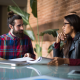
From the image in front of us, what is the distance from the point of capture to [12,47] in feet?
7.62

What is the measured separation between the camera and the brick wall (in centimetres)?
312

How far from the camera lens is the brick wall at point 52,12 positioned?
10.2 ft

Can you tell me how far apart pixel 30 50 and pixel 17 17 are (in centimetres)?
60

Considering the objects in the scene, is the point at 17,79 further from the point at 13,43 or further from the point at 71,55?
the point at 13,43

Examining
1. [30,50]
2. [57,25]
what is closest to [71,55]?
[30,50]

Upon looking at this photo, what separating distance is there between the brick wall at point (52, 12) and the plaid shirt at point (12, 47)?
4.32 ft

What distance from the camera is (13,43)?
233cm

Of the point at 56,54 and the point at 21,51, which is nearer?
the point at 56,54

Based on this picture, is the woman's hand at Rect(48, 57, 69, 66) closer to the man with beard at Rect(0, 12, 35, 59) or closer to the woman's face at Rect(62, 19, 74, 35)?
the woman's face at Rect(62, 19, 74, 35)

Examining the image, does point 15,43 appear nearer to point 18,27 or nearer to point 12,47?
point 12,47

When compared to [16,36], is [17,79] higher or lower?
lower

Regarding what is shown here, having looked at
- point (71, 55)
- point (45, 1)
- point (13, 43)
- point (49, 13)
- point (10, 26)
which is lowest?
point (71, 55)

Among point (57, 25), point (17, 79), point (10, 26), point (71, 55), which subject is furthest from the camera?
point (57, 25)

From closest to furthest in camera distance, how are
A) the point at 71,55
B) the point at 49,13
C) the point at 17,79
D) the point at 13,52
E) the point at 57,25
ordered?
the point at 17,79
the point at 71,55
the point at 13,52
the point at 57,25
the point at 49,13
